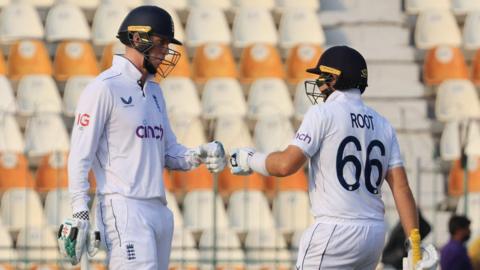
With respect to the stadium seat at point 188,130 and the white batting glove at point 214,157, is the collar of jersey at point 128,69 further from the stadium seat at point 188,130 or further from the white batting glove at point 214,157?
the stadium seat at point 188,130

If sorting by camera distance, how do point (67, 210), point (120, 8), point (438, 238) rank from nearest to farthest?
point (67, 210) < point (438, 238) < point (120, 8)

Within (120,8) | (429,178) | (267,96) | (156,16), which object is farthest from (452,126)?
(156,16)

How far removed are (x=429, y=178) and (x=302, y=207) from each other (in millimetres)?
1541

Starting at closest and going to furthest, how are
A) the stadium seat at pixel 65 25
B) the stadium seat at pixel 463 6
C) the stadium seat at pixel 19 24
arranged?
the stadium seat at pixel 19 24
the stadium seat at pixel 65 25
the stadium seat at pixel 463 6

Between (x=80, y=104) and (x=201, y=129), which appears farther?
(x=201, y=129)

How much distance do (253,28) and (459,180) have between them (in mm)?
3195

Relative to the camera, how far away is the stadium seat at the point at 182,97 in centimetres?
1593

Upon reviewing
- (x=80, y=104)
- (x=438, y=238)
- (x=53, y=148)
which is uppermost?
(x=80, y=104)

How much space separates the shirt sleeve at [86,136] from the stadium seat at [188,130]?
726cm

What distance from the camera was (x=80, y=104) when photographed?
24.1 ft

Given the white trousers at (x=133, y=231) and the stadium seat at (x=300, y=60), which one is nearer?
the white trousers at (x=133, y=231)

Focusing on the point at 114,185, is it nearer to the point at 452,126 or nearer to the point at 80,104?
the point at 80,104

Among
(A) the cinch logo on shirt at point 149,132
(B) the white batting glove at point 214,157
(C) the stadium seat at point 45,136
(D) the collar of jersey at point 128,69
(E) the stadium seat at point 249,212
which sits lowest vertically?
(E) the stadium seat at point 249,212

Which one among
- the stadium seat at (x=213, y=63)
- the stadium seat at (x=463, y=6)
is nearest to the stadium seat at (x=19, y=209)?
the stadium seat at (x=213, y=63)
